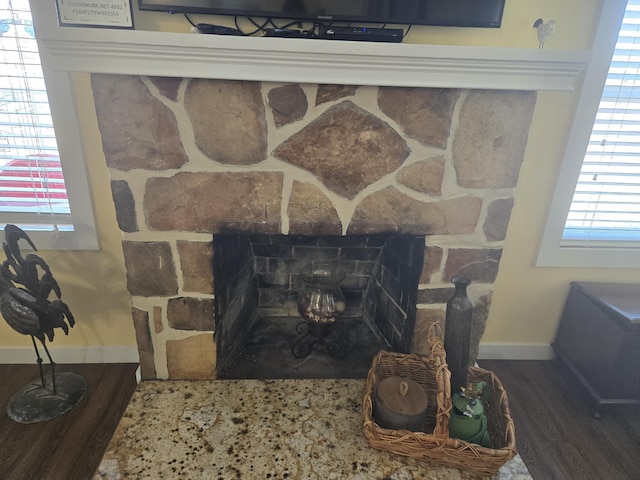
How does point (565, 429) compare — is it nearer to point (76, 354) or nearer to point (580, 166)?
point (580, 166)

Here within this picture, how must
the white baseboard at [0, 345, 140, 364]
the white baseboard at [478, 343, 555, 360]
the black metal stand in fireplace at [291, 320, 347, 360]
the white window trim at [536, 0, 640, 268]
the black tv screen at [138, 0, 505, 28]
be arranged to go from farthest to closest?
1. the white baseboard at [478, 343, 555, 360]
2. the white baseboard at [0, 345, 140, 364]
3. the black metal stand in fireplace at [291, 320, 347, 360]
4. the white window trim at [536, 0, 640, 268]
5. the black tv screen at [138, 0, 505, 28]

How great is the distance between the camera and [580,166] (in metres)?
1.73

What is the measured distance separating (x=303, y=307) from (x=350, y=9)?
108 centimetres

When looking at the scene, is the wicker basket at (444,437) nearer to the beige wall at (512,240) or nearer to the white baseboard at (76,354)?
the beige wall at (512,240)

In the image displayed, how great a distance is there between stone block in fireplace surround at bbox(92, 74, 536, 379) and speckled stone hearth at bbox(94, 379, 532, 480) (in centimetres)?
25

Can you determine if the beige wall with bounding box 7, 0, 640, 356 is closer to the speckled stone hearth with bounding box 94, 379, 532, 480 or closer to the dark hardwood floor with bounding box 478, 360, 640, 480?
the dark hardwood floor with bounding box 478, 360, 640, 480

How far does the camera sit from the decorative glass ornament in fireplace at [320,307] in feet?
5.22

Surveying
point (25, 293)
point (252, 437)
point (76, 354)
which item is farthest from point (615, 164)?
point (76, 354)

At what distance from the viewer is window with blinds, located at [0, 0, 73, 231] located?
1.50 metres

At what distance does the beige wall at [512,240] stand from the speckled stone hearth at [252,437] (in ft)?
1.87

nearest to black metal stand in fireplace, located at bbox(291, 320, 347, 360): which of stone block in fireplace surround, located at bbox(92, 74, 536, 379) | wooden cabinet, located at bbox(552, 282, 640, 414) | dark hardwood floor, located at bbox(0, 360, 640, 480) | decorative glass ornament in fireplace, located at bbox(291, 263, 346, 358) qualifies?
decorative glass ornament in fireplace, located at bbox(291, 263, 346, 358)

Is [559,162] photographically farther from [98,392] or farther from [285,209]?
[98,392]

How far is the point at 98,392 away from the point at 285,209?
119 centimetres

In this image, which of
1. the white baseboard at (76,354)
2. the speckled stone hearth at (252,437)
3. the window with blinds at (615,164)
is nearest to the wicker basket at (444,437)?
the speckled stone hearth at (252,437)
